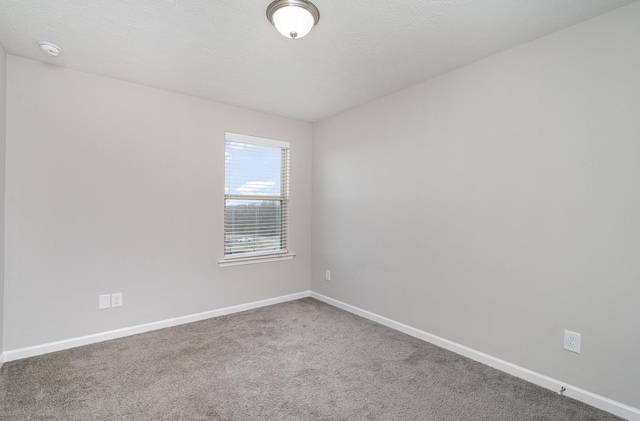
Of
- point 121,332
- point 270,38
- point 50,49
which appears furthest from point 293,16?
point 121,332

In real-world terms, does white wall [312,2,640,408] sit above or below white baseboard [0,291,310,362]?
above

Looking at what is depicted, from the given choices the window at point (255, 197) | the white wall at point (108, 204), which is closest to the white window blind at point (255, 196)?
the window at point (255, 197)

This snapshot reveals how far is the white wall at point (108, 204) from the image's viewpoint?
2.62m

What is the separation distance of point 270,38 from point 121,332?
2978mm

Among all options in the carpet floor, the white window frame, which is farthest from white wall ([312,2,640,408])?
the white window frame

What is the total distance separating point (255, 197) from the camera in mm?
4008

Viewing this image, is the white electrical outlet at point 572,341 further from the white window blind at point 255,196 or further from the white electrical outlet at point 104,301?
the white electrical outlet at point 104,301

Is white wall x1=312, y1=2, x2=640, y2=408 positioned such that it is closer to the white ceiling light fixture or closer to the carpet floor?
the carpet floor

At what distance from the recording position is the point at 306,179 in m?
4.45

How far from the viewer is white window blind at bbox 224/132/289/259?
380 centimetres

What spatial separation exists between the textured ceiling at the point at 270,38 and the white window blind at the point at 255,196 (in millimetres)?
928

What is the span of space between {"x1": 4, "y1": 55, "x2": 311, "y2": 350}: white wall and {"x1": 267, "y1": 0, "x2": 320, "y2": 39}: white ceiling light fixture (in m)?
1.87

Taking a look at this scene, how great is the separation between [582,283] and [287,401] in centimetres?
210

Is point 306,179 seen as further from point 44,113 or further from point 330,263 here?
point 44,113
